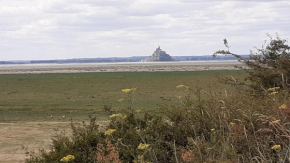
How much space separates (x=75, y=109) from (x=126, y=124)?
1682cm

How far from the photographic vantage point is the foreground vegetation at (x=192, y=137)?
5078mm

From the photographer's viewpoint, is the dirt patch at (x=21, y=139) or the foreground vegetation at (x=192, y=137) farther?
the dirt patch at (x=21, y=139)

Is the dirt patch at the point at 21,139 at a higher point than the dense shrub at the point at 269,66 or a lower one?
lower

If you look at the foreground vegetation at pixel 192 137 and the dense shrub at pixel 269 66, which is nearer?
the foreground vegetation at pixel 192 137

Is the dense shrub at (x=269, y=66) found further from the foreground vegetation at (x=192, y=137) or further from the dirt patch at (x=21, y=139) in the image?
the dirt patch at (x=21, y=139)

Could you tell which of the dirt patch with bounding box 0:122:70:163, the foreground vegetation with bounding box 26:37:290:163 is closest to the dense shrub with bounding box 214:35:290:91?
the foreground vegetation with bounding box 26:37:290:163

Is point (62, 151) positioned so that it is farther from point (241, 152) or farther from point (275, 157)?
point (275, 157)

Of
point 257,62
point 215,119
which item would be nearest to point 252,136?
point 215,119

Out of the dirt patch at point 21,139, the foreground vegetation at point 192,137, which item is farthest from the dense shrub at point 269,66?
the dirt patch at point 21,139

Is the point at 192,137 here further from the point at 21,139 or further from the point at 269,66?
the point at 21,139

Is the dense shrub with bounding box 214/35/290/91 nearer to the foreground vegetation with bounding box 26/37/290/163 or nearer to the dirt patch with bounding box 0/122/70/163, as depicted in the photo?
the foreground vegetation with bounding box 26/37/290/163

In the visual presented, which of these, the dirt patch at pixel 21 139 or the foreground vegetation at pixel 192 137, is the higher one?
the foreground vegetation at pixel 192 137

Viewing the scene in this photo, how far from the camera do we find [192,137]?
617 centimetres

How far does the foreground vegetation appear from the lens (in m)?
5.08
